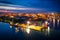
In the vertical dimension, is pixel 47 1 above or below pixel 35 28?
above

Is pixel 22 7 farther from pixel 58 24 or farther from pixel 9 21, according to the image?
pixel 58 24

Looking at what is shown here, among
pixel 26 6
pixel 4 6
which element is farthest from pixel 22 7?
pixel 4 6

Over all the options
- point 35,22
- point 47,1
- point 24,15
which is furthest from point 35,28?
point 47,1

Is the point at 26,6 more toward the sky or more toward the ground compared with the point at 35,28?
more toward the sky

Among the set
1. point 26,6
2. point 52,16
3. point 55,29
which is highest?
point 26,6

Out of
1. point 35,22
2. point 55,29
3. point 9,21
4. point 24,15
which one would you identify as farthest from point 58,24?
point 9,21

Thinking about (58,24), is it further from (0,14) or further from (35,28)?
(0,14)

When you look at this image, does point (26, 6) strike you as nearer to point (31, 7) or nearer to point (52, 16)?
point (31, 7)
